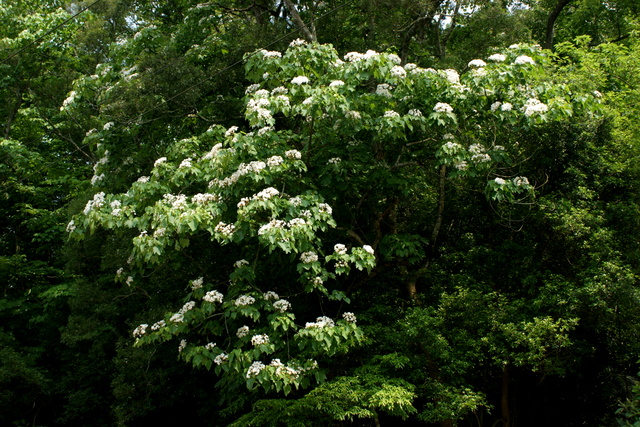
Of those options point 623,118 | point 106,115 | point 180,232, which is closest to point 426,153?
point 623,118

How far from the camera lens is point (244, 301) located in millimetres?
5996

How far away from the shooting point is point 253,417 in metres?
6.37

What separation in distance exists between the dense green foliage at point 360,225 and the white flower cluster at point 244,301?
5 cm

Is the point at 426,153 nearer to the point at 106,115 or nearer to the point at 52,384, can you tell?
the point at 106,115

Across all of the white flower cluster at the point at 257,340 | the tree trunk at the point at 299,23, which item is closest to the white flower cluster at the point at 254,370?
the white flower cluster at the point at 257,340

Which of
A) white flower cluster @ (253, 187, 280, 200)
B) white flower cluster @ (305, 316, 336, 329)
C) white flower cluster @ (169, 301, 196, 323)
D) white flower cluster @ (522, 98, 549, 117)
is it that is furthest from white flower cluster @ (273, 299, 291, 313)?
white flower cluster @ (522, 98, 549, 117)

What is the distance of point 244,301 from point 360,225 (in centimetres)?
282

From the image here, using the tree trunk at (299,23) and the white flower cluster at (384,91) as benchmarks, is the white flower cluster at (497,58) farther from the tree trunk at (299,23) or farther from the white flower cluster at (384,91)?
the tree trunk at (299,23)

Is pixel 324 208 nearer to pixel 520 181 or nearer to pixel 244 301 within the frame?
pixel 244 301

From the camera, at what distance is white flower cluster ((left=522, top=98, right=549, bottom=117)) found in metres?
6.02

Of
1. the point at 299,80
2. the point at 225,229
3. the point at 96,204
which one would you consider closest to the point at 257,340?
the point at 225,229

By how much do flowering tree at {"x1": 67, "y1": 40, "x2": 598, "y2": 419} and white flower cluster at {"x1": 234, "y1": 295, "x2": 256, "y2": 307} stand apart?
0.05ft

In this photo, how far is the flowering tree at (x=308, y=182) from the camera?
5816 millimetres

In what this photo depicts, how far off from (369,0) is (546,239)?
15.4 feet
